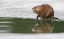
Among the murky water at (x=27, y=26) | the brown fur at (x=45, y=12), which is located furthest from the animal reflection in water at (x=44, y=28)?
the brown fur at (x=45, y=12)

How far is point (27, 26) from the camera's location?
6.92 m

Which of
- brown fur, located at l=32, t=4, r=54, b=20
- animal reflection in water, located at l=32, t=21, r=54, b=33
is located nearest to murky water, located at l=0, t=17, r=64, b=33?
animal reflection in water, located at l=32, t=21, r=54, b=33

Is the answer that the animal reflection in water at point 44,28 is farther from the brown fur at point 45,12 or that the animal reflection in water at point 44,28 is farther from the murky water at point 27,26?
the brown fur at point 45,12

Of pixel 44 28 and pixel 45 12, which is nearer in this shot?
pixel 44 28

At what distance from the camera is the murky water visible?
21.6 feet

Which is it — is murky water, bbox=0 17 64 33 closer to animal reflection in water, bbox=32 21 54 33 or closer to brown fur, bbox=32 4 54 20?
animal reflection in water, bbox=32 21 54 33

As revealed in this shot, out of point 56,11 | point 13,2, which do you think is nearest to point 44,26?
point 56,11

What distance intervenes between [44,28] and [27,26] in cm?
46

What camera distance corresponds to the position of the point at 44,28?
6.82 m

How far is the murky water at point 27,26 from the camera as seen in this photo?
658cm

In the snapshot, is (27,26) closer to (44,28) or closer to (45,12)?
(44,28)

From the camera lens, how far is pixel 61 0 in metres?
10.5

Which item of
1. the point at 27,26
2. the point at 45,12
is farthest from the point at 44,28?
the point at 45,12

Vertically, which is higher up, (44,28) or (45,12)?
(45,12)
